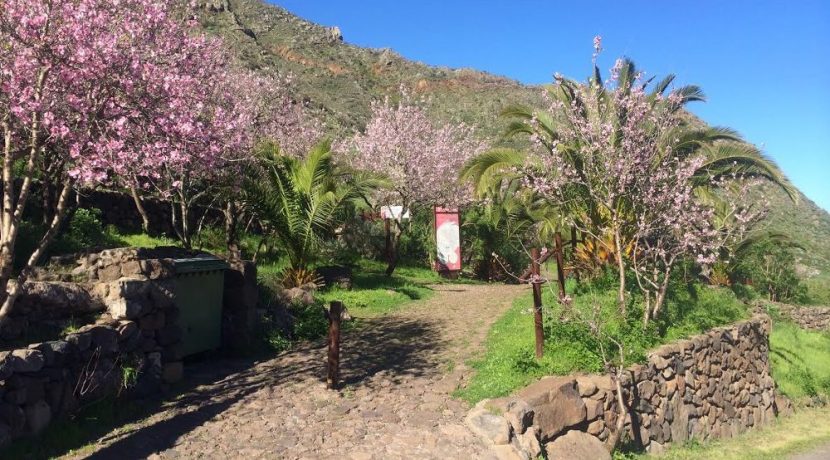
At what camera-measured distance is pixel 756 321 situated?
1210 centimetres

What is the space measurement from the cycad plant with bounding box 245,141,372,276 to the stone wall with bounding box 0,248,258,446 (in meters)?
4.76

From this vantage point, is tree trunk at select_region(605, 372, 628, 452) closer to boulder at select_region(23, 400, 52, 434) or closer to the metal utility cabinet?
the metal utility cabinet

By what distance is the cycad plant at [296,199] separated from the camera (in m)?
12.8

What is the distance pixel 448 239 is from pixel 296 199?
6808 millimetres

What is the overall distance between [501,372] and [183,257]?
15.0 feet

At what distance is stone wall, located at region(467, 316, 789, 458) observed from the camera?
21.1ft

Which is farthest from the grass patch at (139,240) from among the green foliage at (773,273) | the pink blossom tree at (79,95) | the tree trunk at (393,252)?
the green foliage at (773,273)

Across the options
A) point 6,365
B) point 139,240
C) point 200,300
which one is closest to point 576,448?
point 200,300

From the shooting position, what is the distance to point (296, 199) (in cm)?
1306

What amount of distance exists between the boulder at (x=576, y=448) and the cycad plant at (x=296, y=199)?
761cm

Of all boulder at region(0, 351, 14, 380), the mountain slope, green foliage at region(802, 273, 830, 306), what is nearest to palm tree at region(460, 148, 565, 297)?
boulder at region(0, 351, 14, 380)

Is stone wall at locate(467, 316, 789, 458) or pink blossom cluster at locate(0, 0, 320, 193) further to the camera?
stone wall at locate(467, 316, 789, 458)

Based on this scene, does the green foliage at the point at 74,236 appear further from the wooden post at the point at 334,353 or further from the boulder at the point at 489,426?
the boulder at the point at 489,426

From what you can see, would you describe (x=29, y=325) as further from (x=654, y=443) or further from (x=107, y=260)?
(x=654, y=443)
